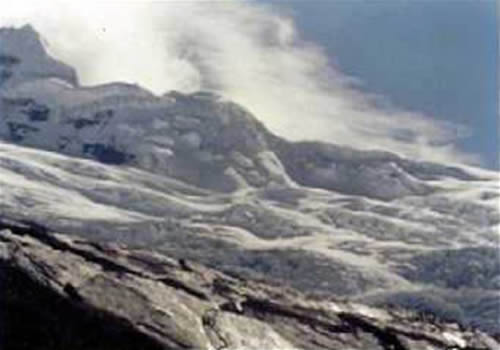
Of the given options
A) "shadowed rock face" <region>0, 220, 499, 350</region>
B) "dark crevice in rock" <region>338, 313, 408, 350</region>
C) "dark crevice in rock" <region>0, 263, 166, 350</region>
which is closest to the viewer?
"dark crevice in rock" <region>0, 263, 166, 350</region>

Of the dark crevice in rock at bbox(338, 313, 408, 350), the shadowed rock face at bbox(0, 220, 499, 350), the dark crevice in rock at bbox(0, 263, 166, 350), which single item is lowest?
the dark crevice in rock at bbox(0, 263, 166, 350)

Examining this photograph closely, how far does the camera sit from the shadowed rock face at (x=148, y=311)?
44.6 meters

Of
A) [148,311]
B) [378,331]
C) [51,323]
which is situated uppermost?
[378,331]

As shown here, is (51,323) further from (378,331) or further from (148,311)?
(378,331)

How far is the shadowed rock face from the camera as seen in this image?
44.6 meters

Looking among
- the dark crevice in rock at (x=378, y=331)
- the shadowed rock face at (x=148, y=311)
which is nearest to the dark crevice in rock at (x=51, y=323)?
the shadowed rock face at (x=148, y=311)

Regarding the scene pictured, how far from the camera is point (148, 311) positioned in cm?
4512

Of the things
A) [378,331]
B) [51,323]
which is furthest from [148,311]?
[378,331]

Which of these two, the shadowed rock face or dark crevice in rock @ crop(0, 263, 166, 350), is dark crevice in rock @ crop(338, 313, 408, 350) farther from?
dark crevice in rock @ crop(0, 263, 166, 350)

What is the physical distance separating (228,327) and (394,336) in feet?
24.6

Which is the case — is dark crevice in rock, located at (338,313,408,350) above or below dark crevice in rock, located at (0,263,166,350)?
above

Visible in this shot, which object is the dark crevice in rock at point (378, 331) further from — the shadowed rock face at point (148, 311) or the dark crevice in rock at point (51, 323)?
the dark crevice in rock at point (51, 323)

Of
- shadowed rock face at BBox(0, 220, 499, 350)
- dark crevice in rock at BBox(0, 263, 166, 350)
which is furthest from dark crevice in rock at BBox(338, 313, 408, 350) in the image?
dark crevice in rock at BBox(0, 263, 166, 350)

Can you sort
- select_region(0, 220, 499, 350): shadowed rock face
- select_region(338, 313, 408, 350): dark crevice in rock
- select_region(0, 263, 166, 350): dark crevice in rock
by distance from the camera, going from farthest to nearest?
select_region(338, 313, 408, 350): dark crevice in rock → select_region(0, 220, 499, 350): shadowed rock face → select_region(0, 263, 166, 350): dark crevice in rock
